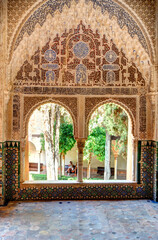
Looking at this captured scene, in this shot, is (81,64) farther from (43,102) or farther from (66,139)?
(66,139)

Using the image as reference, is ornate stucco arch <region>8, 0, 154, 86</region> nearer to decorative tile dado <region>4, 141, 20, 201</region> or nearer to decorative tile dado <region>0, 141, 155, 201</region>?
decorative tile dado <region>4, 141, 20, 201</region>

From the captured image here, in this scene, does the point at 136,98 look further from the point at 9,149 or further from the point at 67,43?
the point at 9,149

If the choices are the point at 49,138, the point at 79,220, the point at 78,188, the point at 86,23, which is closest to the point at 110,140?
the point at 49,138

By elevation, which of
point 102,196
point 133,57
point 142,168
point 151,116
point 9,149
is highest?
point 133,57

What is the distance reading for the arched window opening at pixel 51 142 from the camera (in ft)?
42.6

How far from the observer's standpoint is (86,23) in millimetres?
7707

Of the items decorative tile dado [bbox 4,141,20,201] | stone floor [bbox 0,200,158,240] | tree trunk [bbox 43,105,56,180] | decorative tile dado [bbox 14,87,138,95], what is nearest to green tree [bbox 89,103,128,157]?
tree trunk [bbox 43,105,56,180]

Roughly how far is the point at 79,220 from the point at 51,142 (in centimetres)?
715

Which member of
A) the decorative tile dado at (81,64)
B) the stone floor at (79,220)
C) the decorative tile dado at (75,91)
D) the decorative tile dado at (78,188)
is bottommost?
the stone floor at (79,220)

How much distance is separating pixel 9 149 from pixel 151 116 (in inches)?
164

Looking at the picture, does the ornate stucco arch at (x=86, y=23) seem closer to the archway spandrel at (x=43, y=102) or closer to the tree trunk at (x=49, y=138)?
the archway spandrel at (x=43, y=102)

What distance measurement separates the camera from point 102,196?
7832 millimetres

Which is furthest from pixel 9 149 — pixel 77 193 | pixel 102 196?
pixel 102 196

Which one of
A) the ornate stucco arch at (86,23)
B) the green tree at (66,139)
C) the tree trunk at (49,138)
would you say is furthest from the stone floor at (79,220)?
the green tree at (66,139)
